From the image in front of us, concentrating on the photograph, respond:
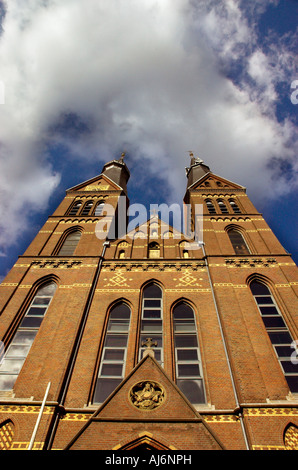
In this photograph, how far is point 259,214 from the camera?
19891 millimetres

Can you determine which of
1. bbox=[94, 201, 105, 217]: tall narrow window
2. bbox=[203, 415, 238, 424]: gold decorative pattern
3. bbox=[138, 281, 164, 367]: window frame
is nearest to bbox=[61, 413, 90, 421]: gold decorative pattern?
bbox=[138, 281, 164, 367]: window frame

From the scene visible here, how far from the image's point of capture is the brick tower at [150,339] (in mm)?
8531

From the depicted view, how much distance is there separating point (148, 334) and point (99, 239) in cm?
710

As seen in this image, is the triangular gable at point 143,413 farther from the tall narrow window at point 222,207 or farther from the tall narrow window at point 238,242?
the tall narrow window at point 222,207

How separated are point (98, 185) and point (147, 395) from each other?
728 inches

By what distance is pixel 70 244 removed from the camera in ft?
59.4

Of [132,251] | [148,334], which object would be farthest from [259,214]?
[148,334]

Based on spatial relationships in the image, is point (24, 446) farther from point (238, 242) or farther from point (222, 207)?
point (222, 207)

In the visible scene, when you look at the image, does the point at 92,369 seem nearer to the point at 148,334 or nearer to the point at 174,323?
the point at 148,334

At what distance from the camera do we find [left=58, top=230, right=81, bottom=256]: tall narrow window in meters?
17.4

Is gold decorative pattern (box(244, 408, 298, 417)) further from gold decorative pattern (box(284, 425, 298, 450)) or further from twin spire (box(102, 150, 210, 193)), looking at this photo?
twin spire (box(102, 150, 210, 193))

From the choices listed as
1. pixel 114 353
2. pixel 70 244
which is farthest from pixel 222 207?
pixel 114 353

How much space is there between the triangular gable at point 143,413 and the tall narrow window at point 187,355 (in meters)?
1.66

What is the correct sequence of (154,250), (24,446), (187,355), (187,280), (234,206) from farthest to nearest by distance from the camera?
(234,206) < (154,250) < (187,280) < (187,355) < (24,446)
